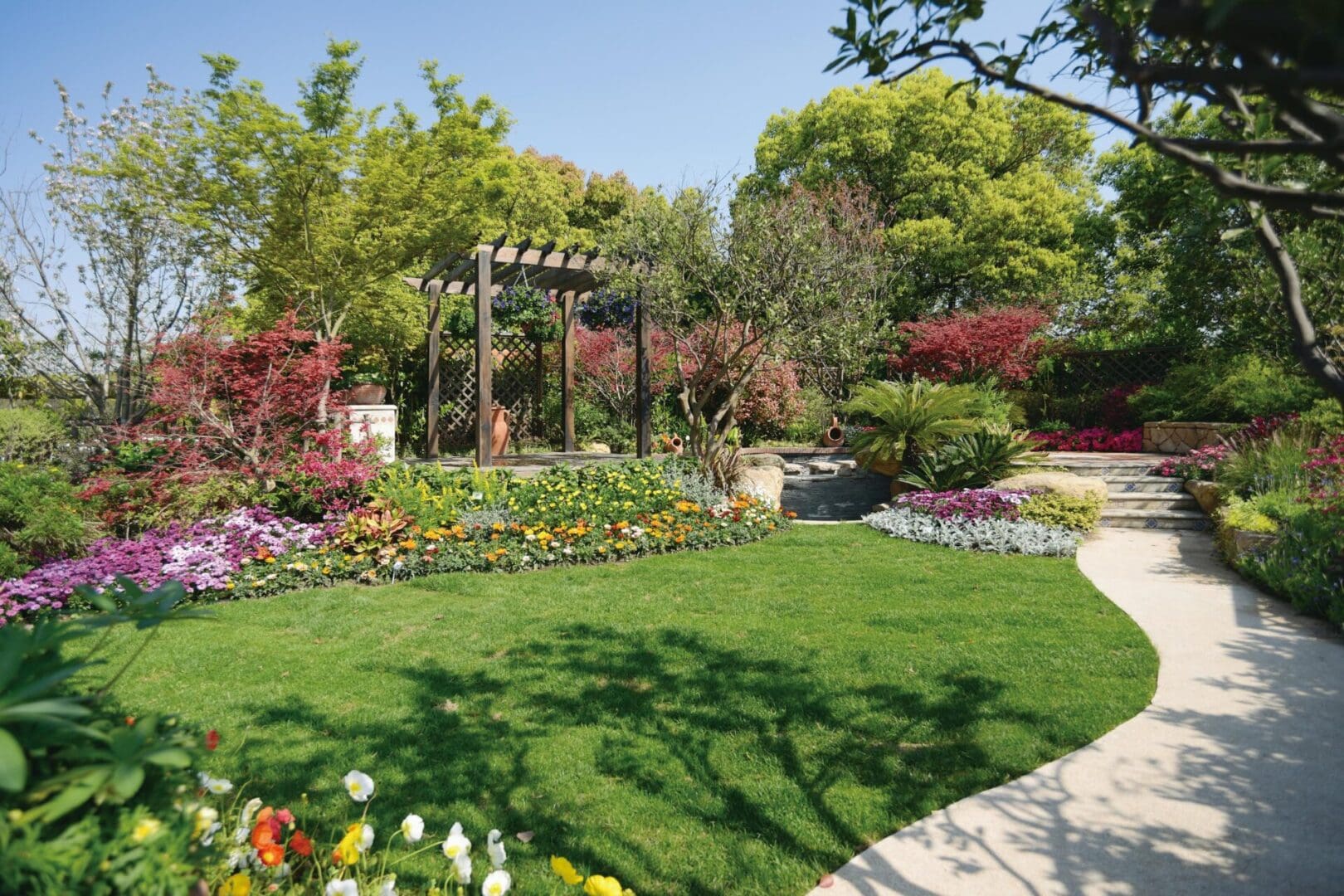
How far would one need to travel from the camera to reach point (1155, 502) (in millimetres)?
8867

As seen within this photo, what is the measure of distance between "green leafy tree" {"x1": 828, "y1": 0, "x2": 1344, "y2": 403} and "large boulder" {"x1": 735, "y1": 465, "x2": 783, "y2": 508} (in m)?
6.65

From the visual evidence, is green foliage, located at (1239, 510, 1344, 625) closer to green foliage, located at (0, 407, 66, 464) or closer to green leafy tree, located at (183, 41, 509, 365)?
green leafy tree, located at (183, 41, 509, 365)

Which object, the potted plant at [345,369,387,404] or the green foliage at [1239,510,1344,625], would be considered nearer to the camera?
the green foliage at [1239,510,1344,625]

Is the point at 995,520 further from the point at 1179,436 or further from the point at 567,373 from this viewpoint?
the point at 1179,436

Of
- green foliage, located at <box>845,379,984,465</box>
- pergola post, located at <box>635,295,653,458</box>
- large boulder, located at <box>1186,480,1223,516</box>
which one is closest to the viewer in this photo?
large boulder, located at <box>1186,480,1223,516</box>

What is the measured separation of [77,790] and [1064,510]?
855cm

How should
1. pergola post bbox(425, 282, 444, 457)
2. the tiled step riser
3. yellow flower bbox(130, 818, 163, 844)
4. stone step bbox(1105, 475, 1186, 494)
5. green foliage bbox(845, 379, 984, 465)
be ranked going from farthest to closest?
1. pergola post bbox(425, 282, 444, 457)
2. green foliage bbox(845, 379, 984, 465)
3. stone step bbox(1105, 475, 1186, 494)
4. the tiled step riser
5. yellow flower bbox(130, 818, 163, 844)

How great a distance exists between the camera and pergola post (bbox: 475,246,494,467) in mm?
9023

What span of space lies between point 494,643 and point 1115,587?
4.76m

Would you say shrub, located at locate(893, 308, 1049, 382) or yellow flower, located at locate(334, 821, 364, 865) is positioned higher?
shrub, located at locate(893, 308, 1049, 382)

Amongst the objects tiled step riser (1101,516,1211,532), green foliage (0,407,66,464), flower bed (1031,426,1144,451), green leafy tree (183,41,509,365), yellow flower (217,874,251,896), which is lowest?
tiled step riser (1101,516,1211,532)

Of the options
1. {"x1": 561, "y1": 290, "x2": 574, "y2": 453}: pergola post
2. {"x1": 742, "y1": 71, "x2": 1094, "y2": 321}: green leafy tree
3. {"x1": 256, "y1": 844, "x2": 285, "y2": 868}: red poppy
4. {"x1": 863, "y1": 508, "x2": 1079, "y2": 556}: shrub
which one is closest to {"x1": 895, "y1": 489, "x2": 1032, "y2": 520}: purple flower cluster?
{"x1": 863, "y1": 508, "x2": 1079, "y2": 556}: shrub

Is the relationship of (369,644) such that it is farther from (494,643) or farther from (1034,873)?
(1034,873)

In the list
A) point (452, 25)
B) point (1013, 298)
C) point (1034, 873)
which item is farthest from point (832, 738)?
point (1013, 298)
